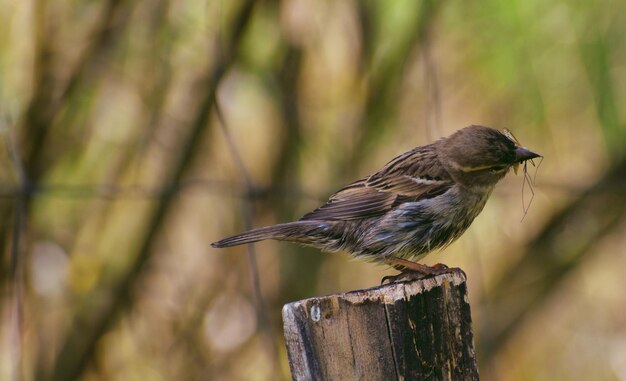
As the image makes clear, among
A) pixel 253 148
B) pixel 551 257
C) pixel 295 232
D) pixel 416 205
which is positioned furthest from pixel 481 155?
pixel 253 148

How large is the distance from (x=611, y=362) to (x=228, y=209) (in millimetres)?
2801

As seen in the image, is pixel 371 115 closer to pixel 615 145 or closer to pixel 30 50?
pixel 615 145

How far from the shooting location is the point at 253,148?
6.45 meters

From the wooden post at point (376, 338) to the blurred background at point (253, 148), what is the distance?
286cm

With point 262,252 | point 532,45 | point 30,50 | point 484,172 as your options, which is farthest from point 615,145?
point 30,50

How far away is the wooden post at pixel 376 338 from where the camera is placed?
110 inches

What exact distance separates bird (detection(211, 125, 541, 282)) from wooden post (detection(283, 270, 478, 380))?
4.76 ft

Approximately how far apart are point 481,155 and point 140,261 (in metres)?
2.47

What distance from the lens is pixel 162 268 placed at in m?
6.35

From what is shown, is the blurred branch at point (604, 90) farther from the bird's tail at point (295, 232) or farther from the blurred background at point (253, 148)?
the bird's tail at point (295, 232)

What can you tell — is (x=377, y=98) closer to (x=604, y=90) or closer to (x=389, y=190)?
(x=604, y=90)

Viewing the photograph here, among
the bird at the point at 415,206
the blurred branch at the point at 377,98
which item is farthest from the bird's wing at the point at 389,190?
the blurred branch at the point at 377,98

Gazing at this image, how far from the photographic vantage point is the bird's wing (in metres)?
4.52

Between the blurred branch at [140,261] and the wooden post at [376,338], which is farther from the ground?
the blurred branch at [140,261]
